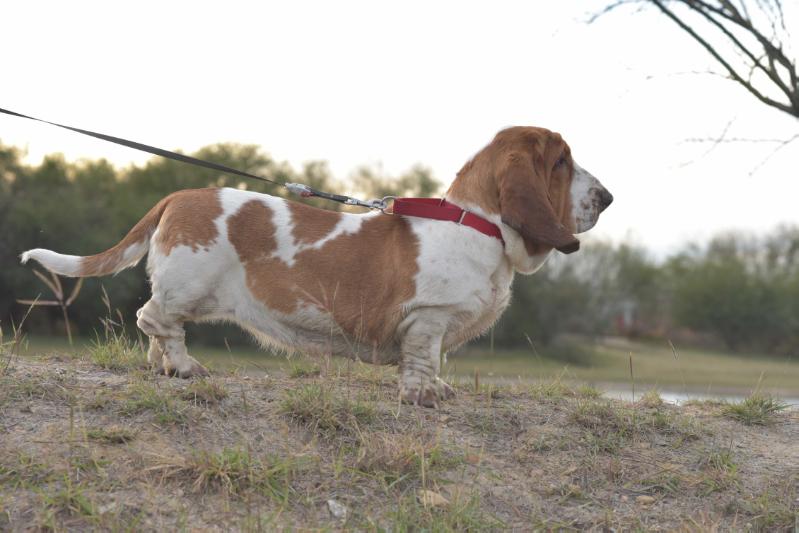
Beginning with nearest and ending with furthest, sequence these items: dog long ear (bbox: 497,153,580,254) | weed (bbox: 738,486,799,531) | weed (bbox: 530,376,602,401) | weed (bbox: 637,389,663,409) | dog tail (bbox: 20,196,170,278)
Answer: weed (bbox: 738,486,799,531)
dog long ear (bbox: 497,153,580,254)
dog tail (bbox: 20,196,170,278)
weed (bbox: 530,376,602,401)
weed (bbox: 637,389,663,409)

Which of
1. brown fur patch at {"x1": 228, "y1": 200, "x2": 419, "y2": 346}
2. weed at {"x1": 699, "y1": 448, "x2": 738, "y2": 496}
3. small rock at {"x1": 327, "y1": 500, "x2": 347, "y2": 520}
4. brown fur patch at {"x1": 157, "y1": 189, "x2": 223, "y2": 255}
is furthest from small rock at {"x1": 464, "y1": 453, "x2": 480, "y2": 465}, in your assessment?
brown fur patch at {"x1": 157, "y1": 189, "x2": 223, "y2": 255}

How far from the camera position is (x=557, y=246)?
4895 millimetres

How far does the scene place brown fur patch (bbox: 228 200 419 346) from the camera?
5.03 meters

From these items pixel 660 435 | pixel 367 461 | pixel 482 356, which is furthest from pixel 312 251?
pixel 482 356

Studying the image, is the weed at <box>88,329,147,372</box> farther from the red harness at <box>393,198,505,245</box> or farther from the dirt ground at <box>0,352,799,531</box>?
the red harness at <box>393,198,505,245</box>

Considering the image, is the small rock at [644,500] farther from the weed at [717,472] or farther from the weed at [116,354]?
the weed at [116,354]

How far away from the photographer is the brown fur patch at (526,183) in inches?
192

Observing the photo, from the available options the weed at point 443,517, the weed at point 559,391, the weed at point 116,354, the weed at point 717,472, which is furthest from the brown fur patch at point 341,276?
the weed at point 717,472

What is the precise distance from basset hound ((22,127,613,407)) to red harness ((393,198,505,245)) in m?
0.02

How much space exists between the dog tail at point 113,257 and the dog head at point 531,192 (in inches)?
79.7

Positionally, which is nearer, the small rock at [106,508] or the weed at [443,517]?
the small rock at [106,508]

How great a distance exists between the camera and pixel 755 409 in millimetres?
6020

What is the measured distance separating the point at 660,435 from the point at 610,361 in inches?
2371

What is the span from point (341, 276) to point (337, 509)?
162cm
